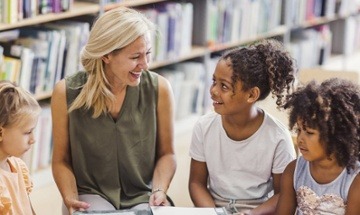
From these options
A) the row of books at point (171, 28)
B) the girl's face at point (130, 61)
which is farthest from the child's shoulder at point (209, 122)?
the row of books at point (171, 28)

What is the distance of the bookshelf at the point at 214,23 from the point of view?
3.95 metres

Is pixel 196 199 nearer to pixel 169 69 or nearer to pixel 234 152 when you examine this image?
pixel 234 152

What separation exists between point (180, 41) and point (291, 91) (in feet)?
6.59

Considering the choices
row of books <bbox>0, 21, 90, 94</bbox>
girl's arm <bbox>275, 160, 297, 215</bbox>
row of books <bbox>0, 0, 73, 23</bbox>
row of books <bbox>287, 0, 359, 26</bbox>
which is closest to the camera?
girl's arm <bbox>275, 160, 297, 215</bbox>

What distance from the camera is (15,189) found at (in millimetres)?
2311

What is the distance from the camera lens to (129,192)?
8.59ft

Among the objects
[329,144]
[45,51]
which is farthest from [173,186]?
[329,144]

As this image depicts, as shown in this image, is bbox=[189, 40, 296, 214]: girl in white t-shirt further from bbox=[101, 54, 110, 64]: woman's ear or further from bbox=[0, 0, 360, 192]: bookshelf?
bbox=[0, 0, 360, 192]: bookshelf

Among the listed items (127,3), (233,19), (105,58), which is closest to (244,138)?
(105,58)

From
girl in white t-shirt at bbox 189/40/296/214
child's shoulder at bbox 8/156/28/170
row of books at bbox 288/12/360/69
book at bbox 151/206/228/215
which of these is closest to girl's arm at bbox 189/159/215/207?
girl in white t-shirt at bbox 189/40/296/214

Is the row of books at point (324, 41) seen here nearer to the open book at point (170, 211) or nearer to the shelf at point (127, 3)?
the shelf at point (127, 3)

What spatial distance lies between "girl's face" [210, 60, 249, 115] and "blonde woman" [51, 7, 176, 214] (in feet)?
0.65

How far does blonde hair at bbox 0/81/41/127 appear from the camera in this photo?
224 cm

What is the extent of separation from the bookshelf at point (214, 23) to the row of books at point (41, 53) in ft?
0.16
